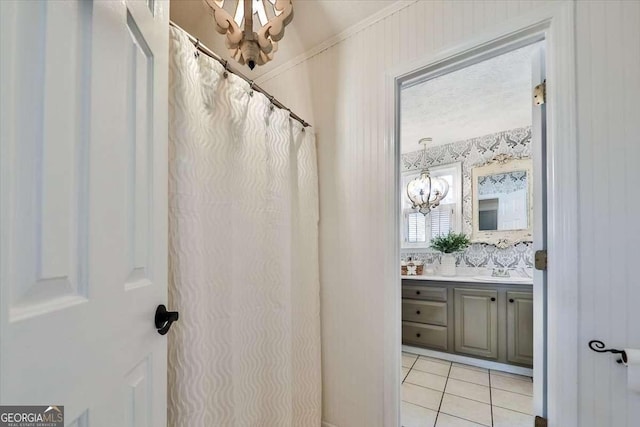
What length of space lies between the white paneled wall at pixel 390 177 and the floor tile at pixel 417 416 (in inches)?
24.1

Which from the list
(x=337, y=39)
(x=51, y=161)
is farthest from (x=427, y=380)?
(x=51, y=161)

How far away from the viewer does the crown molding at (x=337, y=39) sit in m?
1.50

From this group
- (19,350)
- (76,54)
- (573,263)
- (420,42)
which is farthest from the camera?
(420,42)

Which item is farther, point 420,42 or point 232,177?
point 420,42

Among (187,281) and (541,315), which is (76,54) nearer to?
(187,281)

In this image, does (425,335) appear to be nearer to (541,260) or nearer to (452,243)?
(452,243)

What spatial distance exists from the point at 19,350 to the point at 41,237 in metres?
0.15

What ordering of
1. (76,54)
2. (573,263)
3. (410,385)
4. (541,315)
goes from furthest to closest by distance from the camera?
(410,385) < (541,315) < (573,263) < (76,54)

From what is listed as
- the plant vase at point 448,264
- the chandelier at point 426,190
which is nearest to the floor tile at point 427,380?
the plant vase at point 448,264

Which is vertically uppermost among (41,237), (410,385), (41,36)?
(41,36)

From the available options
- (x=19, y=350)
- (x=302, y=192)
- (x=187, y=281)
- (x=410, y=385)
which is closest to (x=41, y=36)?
(x=19, y=350)

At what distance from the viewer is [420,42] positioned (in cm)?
144

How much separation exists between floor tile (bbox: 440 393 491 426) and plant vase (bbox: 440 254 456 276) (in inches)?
55.5

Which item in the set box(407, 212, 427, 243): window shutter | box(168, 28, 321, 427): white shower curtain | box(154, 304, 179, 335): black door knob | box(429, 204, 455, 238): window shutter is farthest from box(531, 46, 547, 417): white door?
box(407, 212, 427, 243): window shutter
